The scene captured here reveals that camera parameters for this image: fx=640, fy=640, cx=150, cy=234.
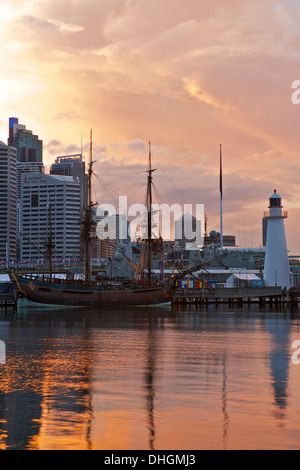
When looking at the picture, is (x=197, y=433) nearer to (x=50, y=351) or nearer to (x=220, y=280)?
(x=50, y=351)

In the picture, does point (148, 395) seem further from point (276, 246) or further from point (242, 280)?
point (242, 280)

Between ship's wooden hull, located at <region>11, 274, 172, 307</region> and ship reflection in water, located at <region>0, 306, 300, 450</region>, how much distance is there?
66.7 meters

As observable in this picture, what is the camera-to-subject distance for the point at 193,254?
193 meters

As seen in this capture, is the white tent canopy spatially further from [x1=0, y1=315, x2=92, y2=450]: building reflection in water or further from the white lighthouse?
[x1=0, y1=315, x2=92, y2=450]: building reflection in water

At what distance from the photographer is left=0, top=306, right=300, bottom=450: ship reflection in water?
1897 centimetres

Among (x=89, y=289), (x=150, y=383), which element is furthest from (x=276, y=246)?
(x=150, y=383)

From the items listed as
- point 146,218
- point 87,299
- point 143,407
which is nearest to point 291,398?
point 143,407

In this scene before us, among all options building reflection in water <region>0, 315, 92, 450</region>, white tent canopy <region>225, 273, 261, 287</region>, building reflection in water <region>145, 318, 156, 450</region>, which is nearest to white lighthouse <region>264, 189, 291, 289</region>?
white tent canopy <region>225, 273, 261, 287</region>

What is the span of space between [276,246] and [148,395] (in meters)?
98.9

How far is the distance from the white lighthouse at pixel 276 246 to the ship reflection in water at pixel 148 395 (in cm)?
7348

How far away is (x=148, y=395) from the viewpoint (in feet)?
84.8

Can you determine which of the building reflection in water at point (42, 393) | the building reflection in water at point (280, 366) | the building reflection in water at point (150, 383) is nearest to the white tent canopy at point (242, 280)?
the building reflection in water at point (280, 366)

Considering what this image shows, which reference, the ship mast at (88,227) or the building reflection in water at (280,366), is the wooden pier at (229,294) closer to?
the ship mast at (88,227)
